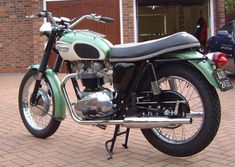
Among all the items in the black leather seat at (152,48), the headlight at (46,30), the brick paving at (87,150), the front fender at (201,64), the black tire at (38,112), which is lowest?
the brick paving at (87,150)

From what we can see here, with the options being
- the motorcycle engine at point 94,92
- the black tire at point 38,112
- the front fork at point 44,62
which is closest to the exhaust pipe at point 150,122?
the motorcycle engine at point 94,92

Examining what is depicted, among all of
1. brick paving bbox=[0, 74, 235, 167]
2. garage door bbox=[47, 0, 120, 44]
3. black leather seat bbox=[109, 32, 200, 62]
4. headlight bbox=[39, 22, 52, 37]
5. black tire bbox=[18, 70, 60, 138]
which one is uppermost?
garage door bbox=[47, 0, 120, 44]

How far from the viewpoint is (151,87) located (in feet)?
13.9

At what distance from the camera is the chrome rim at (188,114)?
4.07 metres

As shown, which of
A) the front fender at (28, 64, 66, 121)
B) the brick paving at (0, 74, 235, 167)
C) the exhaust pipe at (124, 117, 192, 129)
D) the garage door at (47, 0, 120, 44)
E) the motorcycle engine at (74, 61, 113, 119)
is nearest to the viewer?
the exhaust pipe at (124, 117, 192, 129)

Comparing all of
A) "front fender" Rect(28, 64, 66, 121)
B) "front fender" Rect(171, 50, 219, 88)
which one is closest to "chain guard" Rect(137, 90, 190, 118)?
"front fender" Rect(171, 50, 219, 88)

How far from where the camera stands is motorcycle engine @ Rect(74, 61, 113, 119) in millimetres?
4469

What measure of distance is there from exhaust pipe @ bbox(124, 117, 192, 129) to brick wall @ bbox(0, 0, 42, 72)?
11.0m

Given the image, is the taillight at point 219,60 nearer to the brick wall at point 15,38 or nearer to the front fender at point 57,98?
the front fender at point 57,98

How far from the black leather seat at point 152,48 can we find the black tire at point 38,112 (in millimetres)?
1176

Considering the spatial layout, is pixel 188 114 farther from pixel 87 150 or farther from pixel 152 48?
pixel 87 150

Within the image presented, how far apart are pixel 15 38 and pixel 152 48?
37.5 ft

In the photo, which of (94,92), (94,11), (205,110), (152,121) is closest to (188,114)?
(205,110)

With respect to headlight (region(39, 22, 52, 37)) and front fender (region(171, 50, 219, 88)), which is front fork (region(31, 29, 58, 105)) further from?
front fender (region(171, 50, 219, 88))
